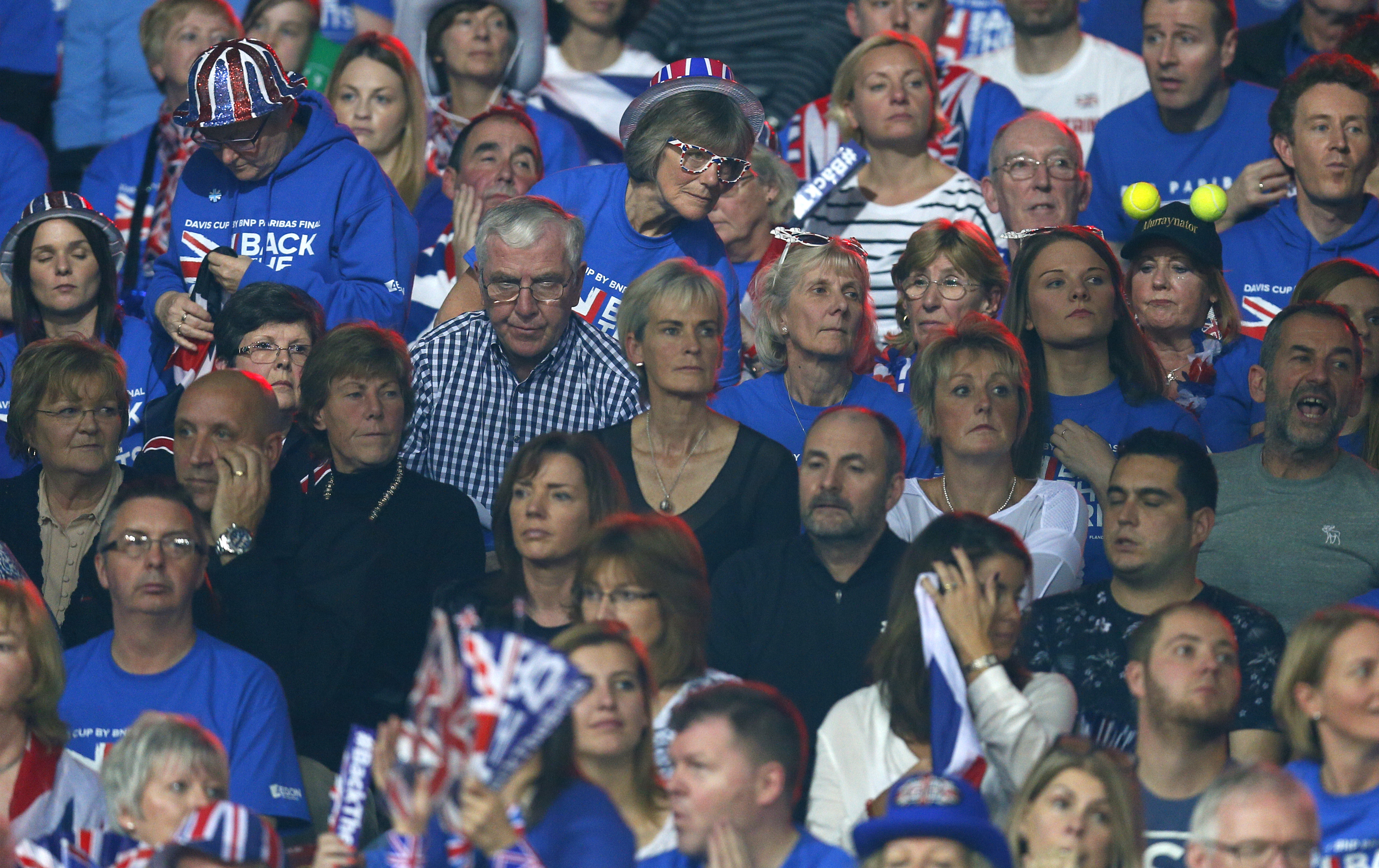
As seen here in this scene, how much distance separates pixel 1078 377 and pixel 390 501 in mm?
2190

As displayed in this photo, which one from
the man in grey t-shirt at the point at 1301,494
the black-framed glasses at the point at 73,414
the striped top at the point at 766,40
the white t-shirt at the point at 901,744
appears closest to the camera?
the white t-shirt at the point at 901,744

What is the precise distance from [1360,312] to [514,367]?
8.90 ft

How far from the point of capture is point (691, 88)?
6781mm

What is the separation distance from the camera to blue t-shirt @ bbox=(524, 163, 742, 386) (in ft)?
22.4

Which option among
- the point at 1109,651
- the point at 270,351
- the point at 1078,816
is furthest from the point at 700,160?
the point at 1078,816

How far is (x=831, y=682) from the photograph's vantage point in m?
5.41

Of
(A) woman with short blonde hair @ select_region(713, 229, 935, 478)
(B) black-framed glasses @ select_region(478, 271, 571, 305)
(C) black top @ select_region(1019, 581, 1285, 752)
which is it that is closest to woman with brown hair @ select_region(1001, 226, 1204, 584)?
(A) woman with short blonde hair @ select_region(713, 229, 935, 478)

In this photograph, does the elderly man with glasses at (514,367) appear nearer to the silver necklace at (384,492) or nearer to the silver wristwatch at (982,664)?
the silver necklace at (384,492)

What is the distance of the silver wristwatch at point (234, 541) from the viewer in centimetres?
576

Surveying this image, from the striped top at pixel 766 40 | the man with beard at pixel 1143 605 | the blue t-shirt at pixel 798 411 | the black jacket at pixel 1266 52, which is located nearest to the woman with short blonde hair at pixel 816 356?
the blue t-shirt at pixel 798 411

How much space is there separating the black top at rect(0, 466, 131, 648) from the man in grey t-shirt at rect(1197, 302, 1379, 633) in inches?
125

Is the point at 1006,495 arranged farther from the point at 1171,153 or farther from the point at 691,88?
the point at 1171,153

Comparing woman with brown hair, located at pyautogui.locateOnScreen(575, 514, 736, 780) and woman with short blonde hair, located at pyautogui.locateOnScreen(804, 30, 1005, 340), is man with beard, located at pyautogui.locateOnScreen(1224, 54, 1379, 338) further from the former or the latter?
woman with brown hair, located at pyautogui.locateOnScreen(575, 514, 736, 780)

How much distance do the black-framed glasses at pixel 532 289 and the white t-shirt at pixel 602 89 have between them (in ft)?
7.63
